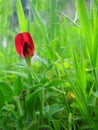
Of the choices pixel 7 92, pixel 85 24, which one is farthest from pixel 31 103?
pixel 85 24

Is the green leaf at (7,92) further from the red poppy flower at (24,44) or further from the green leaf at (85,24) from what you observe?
the green leaf at (85,24)

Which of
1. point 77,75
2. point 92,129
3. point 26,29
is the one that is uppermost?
point 26,29

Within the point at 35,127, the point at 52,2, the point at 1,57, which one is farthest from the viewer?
the point at 1,57

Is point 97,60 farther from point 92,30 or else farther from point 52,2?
point 52,2

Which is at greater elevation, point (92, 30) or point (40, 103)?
point (92, 30)

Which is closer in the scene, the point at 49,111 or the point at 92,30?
the point at 49,111

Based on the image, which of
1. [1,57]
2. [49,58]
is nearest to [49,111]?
[49,58]

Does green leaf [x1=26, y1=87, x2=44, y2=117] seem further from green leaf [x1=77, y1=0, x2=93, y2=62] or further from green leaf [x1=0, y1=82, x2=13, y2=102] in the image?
green leaf [x1=77, y1=0, x2=93, y2=62]

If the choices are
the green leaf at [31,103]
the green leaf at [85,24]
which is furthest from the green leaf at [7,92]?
the green leaf at [85,24]

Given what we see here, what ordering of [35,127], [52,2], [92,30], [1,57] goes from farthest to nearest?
[1,57] < [52,2] < [92,30] < [35,127]
